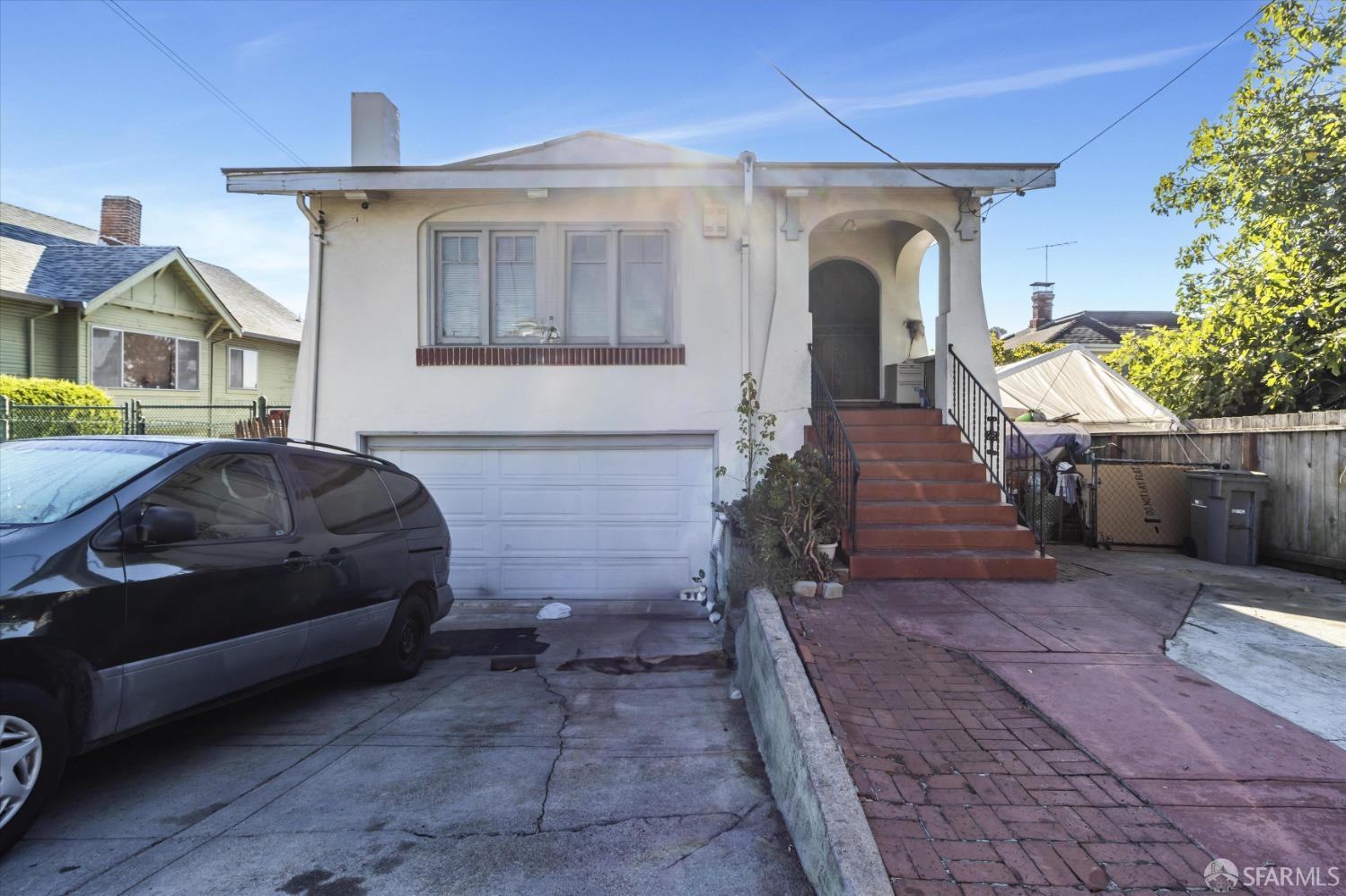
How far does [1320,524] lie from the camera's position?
327 inches

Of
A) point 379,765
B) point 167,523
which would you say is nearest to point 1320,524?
point 379,765

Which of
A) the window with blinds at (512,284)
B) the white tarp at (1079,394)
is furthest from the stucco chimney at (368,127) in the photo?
the white tarp at (1079,394)

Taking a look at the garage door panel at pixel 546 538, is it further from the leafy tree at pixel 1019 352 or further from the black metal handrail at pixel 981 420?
the leafy tree at pixel 1019 352

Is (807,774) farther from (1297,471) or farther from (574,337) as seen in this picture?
(1297,471)

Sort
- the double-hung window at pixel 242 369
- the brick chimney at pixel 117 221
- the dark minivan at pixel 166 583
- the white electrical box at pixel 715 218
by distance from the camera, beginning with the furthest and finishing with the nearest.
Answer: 1. the brick chimney at pixel 117 221
2. the double-hung window at pixel 242 369
3. the white electrical box at pixel 715 218
4. the dark minivan at pixel 166 583

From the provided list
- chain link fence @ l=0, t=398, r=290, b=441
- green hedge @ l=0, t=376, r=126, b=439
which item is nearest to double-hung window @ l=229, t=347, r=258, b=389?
chain link fence @ l=0, t=398, r=290, b=441

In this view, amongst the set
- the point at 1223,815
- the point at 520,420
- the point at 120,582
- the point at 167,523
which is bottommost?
the point at 1223,815

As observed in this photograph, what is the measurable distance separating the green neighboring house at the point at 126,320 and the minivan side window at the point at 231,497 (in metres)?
13.8

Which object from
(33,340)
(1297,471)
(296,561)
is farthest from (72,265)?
(1297,471)

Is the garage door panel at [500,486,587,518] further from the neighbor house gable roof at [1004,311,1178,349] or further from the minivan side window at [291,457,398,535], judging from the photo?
the neighbor house gable roof at [1004,311,1178,349]

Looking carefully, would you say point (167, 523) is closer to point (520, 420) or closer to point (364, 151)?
point (520, 420)

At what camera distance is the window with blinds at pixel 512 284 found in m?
8.77

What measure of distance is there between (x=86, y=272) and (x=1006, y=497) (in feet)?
61.4

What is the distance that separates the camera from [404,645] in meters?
5.69
